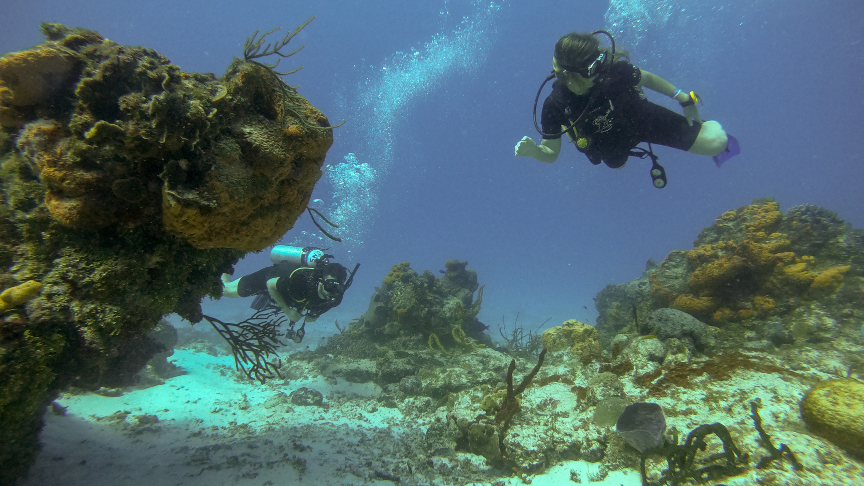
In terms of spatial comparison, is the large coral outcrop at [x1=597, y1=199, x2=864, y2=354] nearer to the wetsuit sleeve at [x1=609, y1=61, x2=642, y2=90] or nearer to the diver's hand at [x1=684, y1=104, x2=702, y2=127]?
the diver's hand at [x1=684, y1=104, x2=702, y2=127]

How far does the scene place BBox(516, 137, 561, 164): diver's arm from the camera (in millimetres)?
5105

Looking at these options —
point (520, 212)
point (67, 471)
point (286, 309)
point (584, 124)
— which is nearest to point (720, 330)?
point (584, 124)

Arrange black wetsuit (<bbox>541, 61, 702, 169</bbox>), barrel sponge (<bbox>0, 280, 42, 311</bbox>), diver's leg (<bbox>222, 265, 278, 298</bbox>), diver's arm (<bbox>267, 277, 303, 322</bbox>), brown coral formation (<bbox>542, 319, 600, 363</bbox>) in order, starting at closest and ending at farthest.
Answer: barrel sponge (<bbox>0, 280, 42, 311</bbox>)
black wetsuit (<bbox>541, 61, 702, 169</bbox>)
brown coral formation (<bbox>542, 319, 600, 363</bbox>)
diver's arm (<bbox>267, 277, 303, 322</bbox>)
diver's leg (<bbox>222, 265, 278, 298</bbox>)

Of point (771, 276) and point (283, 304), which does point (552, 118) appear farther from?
point (283, 304)

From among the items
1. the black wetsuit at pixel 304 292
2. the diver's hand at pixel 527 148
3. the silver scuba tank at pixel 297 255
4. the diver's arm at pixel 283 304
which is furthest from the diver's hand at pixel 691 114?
the diver's arm at pixel 283 304

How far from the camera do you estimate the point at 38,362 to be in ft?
7.06

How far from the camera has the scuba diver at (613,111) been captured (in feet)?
15.2

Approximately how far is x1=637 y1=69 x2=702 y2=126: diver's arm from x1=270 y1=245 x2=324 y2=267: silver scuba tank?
7.25 meters

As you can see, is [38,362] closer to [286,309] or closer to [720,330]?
[286,309]

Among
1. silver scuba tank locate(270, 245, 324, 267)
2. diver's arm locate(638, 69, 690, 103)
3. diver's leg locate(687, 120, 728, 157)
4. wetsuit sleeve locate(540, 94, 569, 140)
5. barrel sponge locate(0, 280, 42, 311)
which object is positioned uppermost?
diver's arm locate(638, 69, 690, 103)

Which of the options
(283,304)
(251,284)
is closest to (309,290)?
(283,304)

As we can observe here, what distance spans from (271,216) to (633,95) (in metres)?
5.26

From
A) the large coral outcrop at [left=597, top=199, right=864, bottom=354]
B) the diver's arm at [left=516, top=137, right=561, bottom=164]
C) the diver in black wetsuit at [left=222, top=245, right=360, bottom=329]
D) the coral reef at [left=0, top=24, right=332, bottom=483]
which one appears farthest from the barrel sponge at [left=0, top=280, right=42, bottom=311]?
the large coral outcrop at [left=597, top=199, right=864, bottom=354]

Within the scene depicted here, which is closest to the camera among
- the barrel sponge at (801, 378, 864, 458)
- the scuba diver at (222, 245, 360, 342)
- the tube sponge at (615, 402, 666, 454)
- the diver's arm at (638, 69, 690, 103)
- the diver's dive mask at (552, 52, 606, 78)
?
the barrel sponge at (801, 378, 864, 458)
